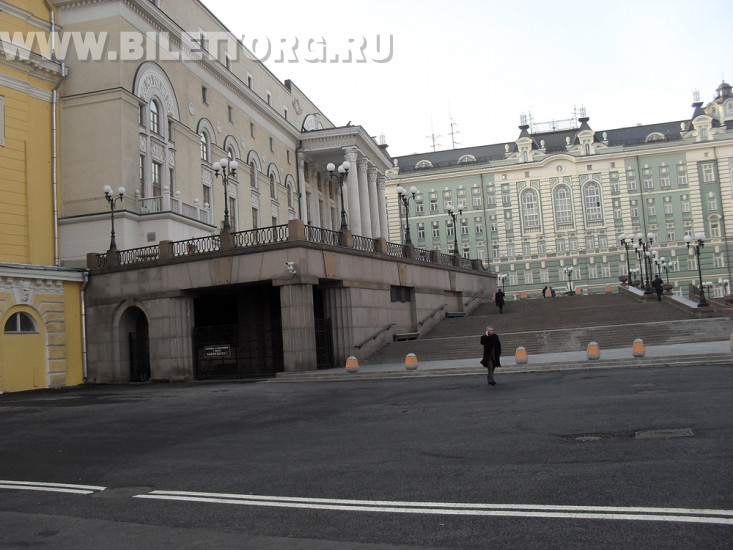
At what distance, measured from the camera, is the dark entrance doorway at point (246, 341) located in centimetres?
2998

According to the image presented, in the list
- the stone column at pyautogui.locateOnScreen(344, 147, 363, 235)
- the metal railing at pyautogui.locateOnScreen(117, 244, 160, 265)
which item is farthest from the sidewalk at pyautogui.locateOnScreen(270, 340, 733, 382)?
A: the stone column at pyautogui.locateOnScreen(344, 147, 363, 235)

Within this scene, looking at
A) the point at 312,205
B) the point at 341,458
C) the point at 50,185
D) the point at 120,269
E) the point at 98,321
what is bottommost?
the point at 341,458

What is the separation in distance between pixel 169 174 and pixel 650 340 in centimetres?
2799

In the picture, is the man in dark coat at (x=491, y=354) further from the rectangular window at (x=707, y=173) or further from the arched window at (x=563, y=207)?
the rectangular window at (x=707, y=173)

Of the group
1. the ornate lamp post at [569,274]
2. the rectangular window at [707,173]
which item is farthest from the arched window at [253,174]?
the rectangular window at [707,173]

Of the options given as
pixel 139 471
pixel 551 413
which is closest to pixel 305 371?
pixel 551 413

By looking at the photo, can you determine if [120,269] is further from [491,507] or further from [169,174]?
[491,507]

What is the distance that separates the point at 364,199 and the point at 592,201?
→ 3430 cm

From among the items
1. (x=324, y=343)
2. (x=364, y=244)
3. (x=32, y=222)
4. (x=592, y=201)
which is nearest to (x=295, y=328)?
(x=324, y=343)

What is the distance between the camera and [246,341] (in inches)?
1181

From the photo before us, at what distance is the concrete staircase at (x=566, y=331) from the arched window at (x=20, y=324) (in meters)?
14.5

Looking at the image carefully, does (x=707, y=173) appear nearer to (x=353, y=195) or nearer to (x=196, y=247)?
(x=353, y=195)

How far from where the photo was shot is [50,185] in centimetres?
3469

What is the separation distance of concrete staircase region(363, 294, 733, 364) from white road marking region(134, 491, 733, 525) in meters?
22.1
